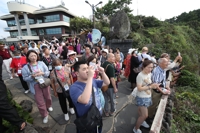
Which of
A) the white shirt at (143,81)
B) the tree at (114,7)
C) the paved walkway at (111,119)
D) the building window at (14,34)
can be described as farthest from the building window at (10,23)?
the white shirt at (143,81)


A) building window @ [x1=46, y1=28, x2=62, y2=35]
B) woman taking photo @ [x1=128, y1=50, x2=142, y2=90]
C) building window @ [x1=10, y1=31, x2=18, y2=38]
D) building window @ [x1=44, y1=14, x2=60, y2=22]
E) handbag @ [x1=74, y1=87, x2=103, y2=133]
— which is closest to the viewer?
handbag @ [x1=74, y1=87, x2=103, y2=133]

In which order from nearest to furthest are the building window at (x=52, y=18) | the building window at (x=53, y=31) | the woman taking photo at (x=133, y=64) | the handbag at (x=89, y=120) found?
the handbag at (x=89, y=120) → the woman taking photo at (x=133, y=64) → the building window at (x=52, y=18) → the building window at (x=53, y=31)

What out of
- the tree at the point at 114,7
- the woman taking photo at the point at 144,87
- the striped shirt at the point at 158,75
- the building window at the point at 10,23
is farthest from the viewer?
the building window at the point at 10,23

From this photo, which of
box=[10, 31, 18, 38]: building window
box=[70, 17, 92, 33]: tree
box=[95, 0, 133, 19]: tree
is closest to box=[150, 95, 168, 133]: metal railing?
box=[95, 0, 133, 19]: tree

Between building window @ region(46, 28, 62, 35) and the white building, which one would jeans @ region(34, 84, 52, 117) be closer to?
the white building

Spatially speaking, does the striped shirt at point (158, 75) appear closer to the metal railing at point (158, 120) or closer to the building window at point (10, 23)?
the metal railing at point (158, 120)

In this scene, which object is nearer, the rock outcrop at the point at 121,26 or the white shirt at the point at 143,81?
the white shirt at the point at 143,81

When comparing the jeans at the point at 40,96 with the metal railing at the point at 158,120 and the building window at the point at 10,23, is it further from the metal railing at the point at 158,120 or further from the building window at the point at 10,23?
the building window at the point at 10,23

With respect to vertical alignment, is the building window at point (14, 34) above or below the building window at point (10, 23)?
below

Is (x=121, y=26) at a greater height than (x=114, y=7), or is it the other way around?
(x=114, y=7)

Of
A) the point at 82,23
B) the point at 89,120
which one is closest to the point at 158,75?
the point at 89,120

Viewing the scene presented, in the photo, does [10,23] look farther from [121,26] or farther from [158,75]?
[158,75]

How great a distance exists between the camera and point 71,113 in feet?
10.3

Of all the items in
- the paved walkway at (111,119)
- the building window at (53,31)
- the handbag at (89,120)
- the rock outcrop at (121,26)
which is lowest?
the paved walkway at (111,119)
